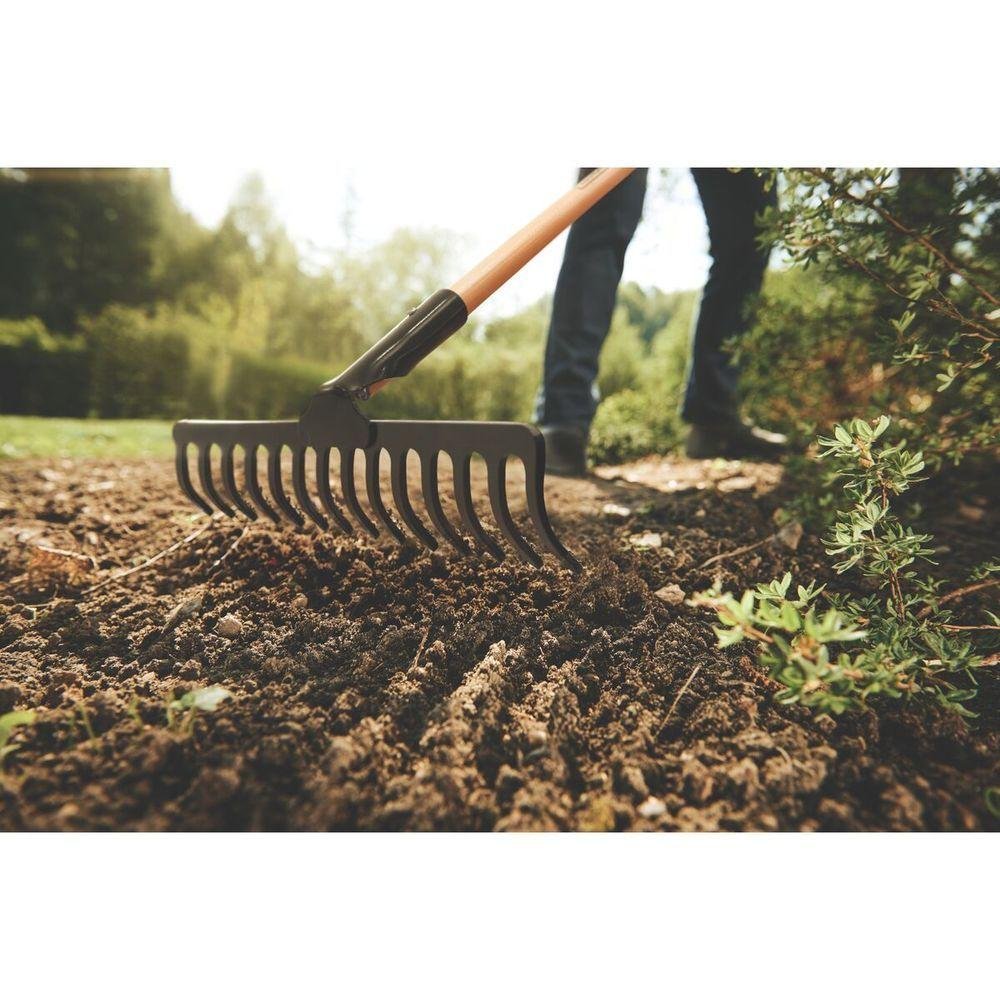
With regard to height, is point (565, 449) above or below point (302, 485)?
above

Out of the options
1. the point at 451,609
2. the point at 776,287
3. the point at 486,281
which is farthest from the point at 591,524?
the point at 776,287

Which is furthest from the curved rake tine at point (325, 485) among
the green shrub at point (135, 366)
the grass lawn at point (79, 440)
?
the green shrub at point (135, 366)

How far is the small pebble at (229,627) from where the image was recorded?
60.3 inches

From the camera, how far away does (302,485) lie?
1812 mm

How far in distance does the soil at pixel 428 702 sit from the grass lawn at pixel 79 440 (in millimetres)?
2155

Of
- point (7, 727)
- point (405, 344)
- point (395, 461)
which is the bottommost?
point (7, 727)

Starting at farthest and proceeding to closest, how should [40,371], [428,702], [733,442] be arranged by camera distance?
1. [40,371]
2. [733,442]
3. [428,702]

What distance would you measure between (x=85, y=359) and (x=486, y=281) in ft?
20.6

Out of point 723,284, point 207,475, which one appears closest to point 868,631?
point 207,475

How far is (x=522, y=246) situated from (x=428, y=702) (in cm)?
143

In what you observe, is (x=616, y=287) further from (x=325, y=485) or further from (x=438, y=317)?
(x=325, y=485)

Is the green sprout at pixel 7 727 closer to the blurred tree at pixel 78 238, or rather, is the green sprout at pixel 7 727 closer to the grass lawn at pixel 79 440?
the grass lawn at pixel 79 440

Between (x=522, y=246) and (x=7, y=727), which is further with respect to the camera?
(x=522, y=246)

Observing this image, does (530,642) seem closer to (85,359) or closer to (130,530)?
(130,530)
